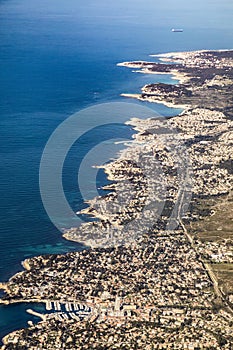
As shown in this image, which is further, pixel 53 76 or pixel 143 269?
pixel 53 76

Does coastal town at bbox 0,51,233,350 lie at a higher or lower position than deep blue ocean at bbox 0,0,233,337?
lower

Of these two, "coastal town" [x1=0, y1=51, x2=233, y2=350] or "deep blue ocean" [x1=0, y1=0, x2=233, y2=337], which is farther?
"deep blue ocean" [x1=0, y1=0, x2=233, y2=337]

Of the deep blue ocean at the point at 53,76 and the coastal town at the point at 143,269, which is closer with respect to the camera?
the coastal town at the point at 143,269

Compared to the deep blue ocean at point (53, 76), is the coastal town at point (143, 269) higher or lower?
lower
